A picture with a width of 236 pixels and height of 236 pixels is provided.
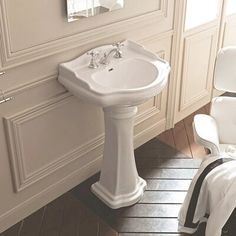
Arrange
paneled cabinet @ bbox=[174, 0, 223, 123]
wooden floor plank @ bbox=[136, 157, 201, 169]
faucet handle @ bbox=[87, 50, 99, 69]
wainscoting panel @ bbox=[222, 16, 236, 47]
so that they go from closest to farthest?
1. faucet handle @ bbox=[87, 50, 99, 69]
2. wooden floor plank @ bbox=[136, 157, 201, 169]
3. paneled cabinet @ bbox=[174, 0, 223, 123]
4. wainscoting panel @ bbox=[222, 16, 236, 47]

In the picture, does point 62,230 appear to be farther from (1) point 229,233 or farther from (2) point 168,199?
(1) point 229,233

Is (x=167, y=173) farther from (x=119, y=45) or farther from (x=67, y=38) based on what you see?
(x=67, y=38)

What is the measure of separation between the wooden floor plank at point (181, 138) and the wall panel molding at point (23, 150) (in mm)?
742

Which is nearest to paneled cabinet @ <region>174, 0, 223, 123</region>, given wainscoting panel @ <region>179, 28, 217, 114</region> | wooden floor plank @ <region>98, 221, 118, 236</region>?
wainscoting panel @ <region>179, 28, 217, 114</region>

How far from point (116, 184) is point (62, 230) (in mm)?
360

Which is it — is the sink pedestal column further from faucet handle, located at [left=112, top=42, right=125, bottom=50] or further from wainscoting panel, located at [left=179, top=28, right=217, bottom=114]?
wainscoting panel, located at [left=179, top=28, right=217, bottom=114]

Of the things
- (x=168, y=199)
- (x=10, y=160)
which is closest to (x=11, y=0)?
(x=10, y=160)

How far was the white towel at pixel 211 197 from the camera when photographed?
5.30ft

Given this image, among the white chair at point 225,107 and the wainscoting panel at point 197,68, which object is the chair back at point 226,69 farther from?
the wainscoting panel at point 197,68

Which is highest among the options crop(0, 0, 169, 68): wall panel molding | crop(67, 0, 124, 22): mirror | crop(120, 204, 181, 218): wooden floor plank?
crop(67, 0, 124, 22): mirror

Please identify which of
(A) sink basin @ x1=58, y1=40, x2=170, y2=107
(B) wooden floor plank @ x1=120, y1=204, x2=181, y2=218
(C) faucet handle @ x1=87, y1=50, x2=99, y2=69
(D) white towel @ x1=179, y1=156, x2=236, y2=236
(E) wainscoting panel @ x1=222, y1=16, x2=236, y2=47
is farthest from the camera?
(E) wainscoting panel @ x1=222, y1=16, x2=236, y2=47

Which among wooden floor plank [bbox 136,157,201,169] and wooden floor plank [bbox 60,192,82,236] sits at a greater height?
wooden floor plank [bbox 136,157,201,169]

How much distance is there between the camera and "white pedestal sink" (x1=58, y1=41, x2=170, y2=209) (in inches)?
68.9

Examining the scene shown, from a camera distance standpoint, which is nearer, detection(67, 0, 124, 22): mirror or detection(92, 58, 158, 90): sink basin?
detection(67, 0, 124, 22): mirror
